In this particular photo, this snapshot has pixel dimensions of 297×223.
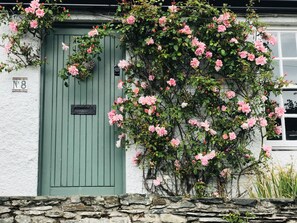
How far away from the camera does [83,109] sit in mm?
6359

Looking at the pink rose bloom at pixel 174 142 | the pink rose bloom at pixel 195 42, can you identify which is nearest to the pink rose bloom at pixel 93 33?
the pink rose bloom at pixel 195 42

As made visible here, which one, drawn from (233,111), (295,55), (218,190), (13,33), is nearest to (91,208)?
(218,190)

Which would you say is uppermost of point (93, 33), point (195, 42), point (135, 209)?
point (93, 33)

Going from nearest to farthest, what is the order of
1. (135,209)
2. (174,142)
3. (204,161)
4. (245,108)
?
(135,209) → (204,161) → (174,142) → (245,108)

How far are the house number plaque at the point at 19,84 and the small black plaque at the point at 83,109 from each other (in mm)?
688

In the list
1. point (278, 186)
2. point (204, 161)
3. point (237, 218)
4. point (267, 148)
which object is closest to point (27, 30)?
point (204, 161)

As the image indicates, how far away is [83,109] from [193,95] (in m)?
1.53

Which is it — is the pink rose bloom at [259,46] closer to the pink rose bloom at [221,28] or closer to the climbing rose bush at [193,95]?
the climbing rose bush at [193,95]

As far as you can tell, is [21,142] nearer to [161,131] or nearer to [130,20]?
[161,131]

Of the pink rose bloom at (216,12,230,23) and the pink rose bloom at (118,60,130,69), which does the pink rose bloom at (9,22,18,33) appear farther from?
the pink rose bloom at (216,12,230,23)

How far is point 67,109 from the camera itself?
6340 millimetres

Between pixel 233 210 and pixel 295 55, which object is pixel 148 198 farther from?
pixel 295 55

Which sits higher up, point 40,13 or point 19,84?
point 40,13

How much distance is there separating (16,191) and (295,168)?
3.80 m
